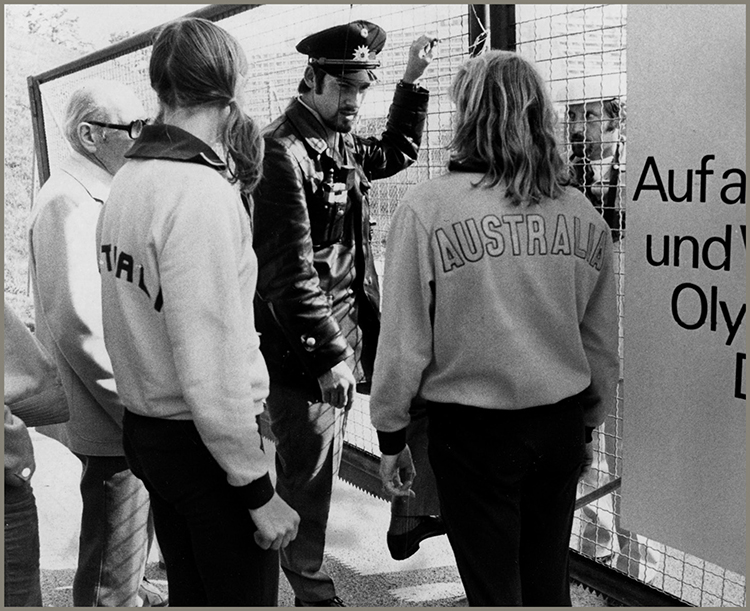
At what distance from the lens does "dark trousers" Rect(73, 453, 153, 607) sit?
201cm

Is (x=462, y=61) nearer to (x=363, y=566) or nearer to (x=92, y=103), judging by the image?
(x=92, y=103)

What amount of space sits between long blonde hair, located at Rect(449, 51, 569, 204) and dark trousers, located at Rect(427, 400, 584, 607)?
419 mm

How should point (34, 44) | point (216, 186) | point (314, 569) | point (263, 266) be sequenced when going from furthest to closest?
point (34, 44)
point (314, 569)
point (263, 266)
point (216, 186)

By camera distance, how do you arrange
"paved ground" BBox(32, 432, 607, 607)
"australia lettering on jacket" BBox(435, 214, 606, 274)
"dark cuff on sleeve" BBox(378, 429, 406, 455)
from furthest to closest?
"paved ground" BBox(32, 432, 607, 607) < "dark cuff on sleeve" BBox(378, 429, 406, 455) < "australia lettering on jacket" BBox(435, 214, 606, 274)

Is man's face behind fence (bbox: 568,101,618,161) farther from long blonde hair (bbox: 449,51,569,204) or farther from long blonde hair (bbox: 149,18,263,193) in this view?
long blonde hair (bbox: 149,18,263,193)

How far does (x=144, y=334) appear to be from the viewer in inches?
55.2

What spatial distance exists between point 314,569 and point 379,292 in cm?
77

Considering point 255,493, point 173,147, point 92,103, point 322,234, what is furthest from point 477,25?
point 255,493

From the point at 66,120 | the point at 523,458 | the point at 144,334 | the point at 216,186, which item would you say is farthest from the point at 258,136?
the point at 523,458

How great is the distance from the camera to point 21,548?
1587 mm

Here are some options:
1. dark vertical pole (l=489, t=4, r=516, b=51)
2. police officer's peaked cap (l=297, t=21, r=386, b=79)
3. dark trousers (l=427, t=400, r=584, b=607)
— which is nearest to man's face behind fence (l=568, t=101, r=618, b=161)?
dark vertical pole (l=489, t=4, r=516, b=51)

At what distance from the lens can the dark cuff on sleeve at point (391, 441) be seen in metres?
1.70

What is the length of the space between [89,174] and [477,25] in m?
1.05

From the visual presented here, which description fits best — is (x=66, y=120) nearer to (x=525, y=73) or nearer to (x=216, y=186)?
(x=216, y=186)
